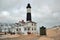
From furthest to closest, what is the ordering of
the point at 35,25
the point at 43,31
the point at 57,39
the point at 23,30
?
1. the point at 35,25
2. the point at 23,30
3. the point at 43,31
4. the point at 57,39

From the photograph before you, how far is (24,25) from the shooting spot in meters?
47.5

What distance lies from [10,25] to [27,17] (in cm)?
582

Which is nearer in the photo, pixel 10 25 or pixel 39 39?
pixel 39 39

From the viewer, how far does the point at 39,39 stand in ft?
86.5

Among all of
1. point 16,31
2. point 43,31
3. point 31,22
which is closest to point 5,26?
point 16,31

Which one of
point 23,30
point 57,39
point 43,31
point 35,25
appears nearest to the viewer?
point 57,39

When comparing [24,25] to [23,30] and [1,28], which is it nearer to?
[23,30]

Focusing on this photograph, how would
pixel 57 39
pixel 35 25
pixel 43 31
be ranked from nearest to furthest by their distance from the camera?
pixel 57 39, pixel 43 31, pixel 35 25

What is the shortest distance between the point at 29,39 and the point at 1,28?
24.3 m

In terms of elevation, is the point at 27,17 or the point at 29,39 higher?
the point at 27,17

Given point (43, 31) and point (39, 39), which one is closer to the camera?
point (39, 39)

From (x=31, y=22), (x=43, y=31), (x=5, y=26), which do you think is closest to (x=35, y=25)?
(x=31, y=22)

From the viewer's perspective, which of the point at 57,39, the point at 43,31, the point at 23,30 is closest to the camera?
the point at 57,39

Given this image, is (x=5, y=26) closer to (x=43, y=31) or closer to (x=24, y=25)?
(x=24, y=25)
